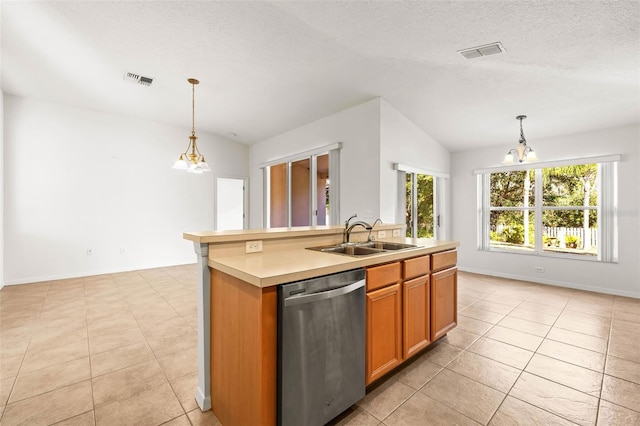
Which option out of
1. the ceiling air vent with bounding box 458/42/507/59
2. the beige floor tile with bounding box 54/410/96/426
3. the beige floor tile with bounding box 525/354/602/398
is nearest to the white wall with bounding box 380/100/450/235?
the ceiling air vent with bounding box 458/42/507/59

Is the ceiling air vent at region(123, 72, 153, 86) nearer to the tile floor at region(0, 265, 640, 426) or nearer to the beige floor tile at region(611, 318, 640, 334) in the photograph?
the tile floor at region(0, 265, 640, 426)

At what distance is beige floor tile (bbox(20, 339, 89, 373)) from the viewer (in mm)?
2279

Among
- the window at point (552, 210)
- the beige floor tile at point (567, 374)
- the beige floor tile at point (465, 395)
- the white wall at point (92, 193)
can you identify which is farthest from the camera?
the white wall at point (92, 193)

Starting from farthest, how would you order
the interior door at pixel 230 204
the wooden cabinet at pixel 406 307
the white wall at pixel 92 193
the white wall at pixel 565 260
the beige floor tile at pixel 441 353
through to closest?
the interior door at pixel 230 204 < the white wall at pixel 92 193 < the white wall at pixel 565 260 < the beige floor tile at pixel 441 353 < the wooden cabinet at pixel 406 307

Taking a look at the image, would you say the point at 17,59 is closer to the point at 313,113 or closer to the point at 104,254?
the point at 104,254

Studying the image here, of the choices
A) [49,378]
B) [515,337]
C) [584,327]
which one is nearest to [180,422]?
[49,378]

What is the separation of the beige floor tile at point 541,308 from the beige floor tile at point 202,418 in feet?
12.5

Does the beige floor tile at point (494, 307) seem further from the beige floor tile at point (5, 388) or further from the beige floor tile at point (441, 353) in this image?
the beige floor tile at point (5, 388)

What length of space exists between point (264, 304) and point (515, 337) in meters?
2.79

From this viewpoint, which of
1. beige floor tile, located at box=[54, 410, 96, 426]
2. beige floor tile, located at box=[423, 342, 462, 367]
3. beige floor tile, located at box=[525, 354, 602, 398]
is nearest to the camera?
beige floor tile, located at box=[54, 410, 96, 426]

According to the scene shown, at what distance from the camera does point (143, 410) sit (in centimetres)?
179

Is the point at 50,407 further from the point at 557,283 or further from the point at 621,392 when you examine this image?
the point at 557,283

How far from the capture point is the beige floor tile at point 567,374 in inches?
80.3

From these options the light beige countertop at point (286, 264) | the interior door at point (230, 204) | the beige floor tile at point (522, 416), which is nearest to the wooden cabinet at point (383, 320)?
the light beige countertop at point (286, 264)
